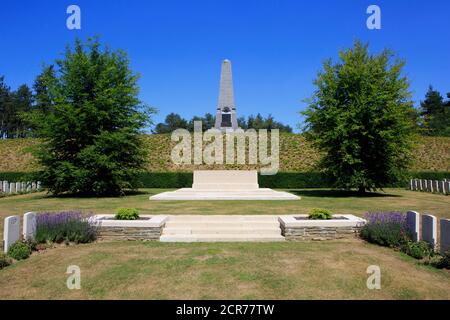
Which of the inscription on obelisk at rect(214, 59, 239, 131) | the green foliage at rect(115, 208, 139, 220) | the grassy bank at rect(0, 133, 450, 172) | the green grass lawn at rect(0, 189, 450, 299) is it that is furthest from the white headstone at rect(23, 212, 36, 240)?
the grassy bank at rect(0, 133, 450, 172)

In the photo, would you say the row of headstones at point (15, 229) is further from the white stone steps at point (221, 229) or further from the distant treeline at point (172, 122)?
the distant treeline at point (172, 122)

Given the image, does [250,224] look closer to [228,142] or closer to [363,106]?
[363,106]

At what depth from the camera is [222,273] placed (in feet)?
21.0

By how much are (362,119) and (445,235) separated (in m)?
15.1

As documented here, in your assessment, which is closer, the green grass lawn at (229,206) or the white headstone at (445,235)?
the white headstone at (445,235)

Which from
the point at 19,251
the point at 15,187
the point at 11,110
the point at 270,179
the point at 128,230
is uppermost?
the point at 11,110

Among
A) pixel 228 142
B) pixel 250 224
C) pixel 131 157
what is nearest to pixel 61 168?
pixel 131 157

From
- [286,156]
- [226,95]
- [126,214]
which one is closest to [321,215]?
[126,214]

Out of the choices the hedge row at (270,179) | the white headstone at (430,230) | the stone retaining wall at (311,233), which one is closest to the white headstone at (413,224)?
the white headstone at (430,230)

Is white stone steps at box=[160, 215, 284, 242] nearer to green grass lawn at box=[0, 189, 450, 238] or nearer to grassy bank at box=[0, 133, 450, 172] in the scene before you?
green grass lawn at box=[0, 189, 450, 238]

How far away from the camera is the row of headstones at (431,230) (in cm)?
730

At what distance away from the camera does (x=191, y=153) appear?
41656 millimetres

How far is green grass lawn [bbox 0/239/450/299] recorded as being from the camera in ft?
18.3

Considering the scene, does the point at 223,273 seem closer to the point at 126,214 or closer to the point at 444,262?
the point at 444,262
